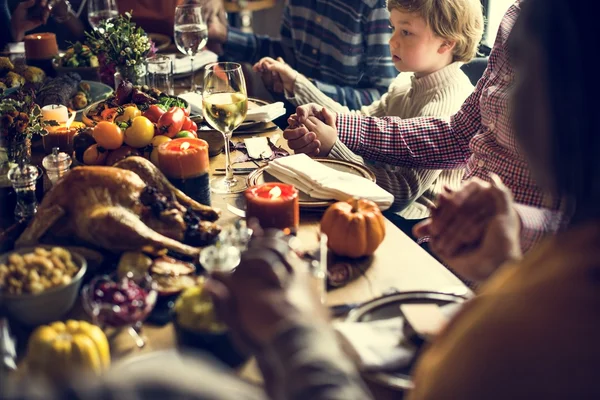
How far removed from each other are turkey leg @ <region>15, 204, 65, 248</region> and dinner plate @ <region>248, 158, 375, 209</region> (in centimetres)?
48

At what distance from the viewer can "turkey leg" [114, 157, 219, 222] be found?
1.31 meters

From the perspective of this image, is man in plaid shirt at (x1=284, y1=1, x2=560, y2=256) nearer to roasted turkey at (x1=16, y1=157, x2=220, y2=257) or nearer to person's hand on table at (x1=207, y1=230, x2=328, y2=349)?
roasted turkey at (x1=16, y1=157, x2=220, y2=257)

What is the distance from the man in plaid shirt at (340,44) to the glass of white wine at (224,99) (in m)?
1.07

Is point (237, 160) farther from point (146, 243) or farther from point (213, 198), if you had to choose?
point (146, 243)

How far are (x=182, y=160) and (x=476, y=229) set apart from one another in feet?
2.05

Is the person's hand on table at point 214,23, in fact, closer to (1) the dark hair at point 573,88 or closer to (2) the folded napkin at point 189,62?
(2) the folded napkin at point 189,62

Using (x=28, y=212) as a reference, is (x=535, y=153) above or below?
above

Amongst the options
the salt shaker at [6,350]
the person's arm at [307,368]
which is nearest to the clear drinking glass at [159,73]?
the salt shaker at [6,350]

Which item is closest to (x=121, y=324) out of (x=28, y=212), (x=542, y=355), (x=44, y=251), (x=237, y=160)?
(x=44, y=251)

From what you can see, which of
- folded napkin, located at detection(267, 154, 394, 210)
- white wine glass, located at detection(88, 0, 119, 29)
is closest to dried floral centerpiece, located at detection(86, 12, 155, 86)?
white wine glass, located at detection(88, 0, 119, 29)

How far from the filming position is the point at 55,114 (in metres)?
1.80

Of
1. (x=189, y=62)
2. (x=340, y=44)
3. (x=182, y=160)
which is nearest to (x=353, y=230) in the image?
(x=182, y=160)

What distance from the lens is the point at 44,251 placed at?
1.07 m

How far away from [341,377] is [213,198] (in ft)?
2.82
